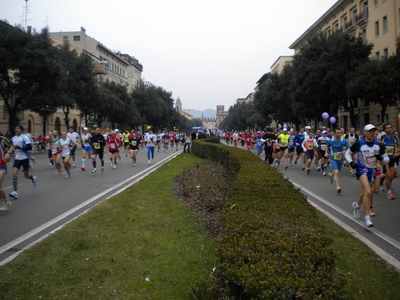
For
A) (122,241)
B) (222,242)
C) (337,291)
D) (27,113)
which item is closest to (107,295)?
(222,242)

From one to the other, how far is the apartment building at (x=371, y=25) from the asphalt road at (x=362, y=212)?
28.5m

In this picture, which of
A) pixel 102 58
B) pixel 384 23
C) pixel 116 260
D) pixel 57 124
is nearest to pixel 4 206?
pixel 116 260

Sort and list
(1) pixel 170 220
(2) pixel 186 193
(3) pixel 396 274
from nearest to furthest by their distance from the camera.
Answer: (3) pixel 396 274, (1) pixel 170 220, (2) pixel 186 193

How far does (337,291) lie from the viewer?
2744 millimetres

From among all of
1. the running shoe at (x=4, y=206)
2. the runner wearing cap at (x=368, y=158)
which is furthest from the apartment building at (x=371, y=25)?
the running shoe at (x=4, y=206)

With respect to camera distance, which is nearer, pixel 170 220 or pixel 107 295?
pixel 107 295

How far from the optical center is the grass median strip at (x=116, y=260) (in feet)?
13.8

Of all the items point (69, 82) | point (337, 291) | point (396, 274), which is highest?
point (69, 82)

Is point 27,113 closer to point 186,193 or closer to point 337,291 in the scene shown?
point 186,193

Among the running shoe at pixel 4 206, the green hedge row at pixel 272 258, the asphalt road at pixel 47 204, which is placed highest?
the green hedge row at pixel 272 258

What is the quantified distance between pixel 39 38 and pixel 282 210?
32080 mm

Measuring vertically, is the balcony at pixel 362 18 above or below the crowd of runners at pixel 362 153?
above

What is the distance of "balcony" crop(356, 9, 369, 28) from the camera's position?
43531 millimetres

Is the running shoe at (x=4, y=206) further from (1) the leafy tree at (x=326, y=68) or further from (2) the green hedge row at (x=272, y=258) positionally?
(1) the leafy tree at (x=326, y=68)
